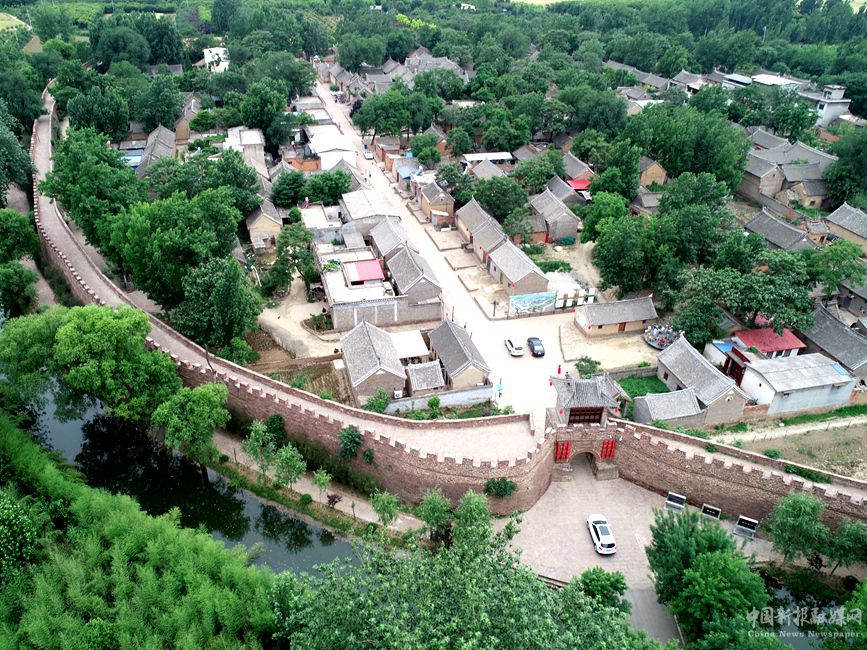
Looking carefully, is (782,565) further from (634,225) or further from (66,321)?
(66,321)

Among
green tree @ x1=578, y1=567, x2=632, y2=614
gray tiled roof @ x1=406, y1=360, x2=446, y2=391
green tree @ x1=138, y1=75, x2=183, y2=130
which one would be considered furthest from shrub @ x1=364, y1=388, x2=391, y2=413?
green tree @ x1=138, y1=75, x2=183, y2=130

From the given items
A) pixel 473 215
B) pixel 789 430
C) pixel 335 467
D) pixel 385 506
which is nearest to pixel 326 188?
pixel 473 215

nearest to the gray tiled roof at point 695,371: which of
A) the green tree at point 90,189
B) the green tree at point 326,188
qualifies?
the green tree at point 326,188

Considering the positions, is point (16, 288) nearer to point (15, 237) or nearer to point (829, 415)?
point (15, 237)

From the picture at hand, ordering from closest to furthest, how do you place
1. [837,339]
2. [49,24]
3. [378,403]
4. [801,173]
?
[378,403]
[837,339]
[801,173]
[49,24]

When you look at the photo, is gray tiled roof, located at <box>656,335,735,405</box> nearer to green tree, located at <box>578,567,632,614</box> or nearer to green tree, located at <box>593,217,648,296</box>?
green tree, located at <box>593,217,648,296</box>

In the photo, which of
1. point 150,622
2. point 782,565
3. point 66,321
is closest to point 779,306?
point 782,565

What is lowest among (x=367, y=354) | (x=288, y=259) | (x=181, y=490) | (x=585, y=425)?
(x=181, y=490)

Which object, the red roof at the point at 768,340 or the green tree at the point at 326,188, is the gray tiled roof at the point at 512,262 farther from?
the green tree at the point at 326,188

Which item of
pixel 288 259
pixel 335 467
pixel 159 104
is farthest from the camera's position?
pixel 159 104
